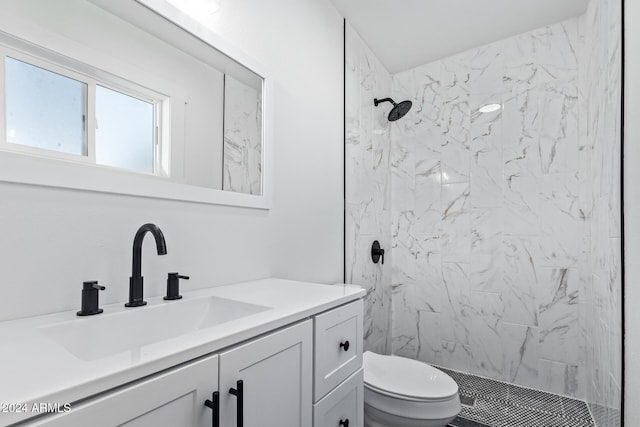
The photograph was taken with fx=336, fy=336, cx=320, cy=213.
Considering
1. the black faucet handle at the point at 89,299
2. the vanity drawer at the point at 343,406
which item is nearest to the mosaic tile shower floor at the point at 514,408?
the vanity drawer at the point at 343,406

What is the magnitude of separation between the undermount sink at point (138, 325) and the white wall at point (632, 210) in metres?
1.23

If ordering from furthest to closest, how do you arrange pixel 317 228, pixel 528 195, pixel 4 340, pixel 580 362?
1. pixel 528 195
2. pixel 580 362
3. pixel 317 228
4. pixel 4 340

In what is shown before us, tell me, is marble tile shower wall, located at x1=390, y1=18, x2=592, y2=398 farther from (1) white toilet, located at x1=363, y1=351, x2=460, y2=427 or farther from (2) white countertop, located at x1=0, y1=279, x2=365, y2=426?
(2) white countertop, located at x1=0, y1=279, x2=365, y2=426

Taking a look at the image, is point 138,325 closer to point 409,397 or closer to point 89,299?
point 89,299

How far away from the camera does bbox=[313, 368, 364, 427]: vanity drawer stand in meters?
0.96

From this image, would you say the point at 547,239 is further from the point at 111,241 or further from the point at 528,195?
the point at 111,241

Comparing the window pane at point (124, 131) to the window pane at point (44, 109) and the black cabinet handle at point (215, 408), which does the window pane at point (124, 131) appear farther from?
the black cabinet handle at point (215, 408)

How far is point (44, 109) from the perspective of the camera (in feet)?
2.56

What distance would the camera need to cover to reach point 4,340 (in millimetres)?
601

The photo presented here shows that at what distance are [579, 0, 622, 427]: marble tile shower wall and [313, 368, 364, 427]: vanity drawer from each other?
3.33 ft

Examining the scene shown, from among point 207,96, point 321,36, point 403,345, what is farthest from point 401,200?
point 207,96

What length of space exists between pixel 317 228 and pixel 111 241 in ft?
3.30

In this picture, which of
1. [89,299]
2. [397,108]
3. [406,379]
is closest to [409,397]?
[406,379]

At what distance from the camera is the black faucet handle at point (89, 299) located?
780mm
